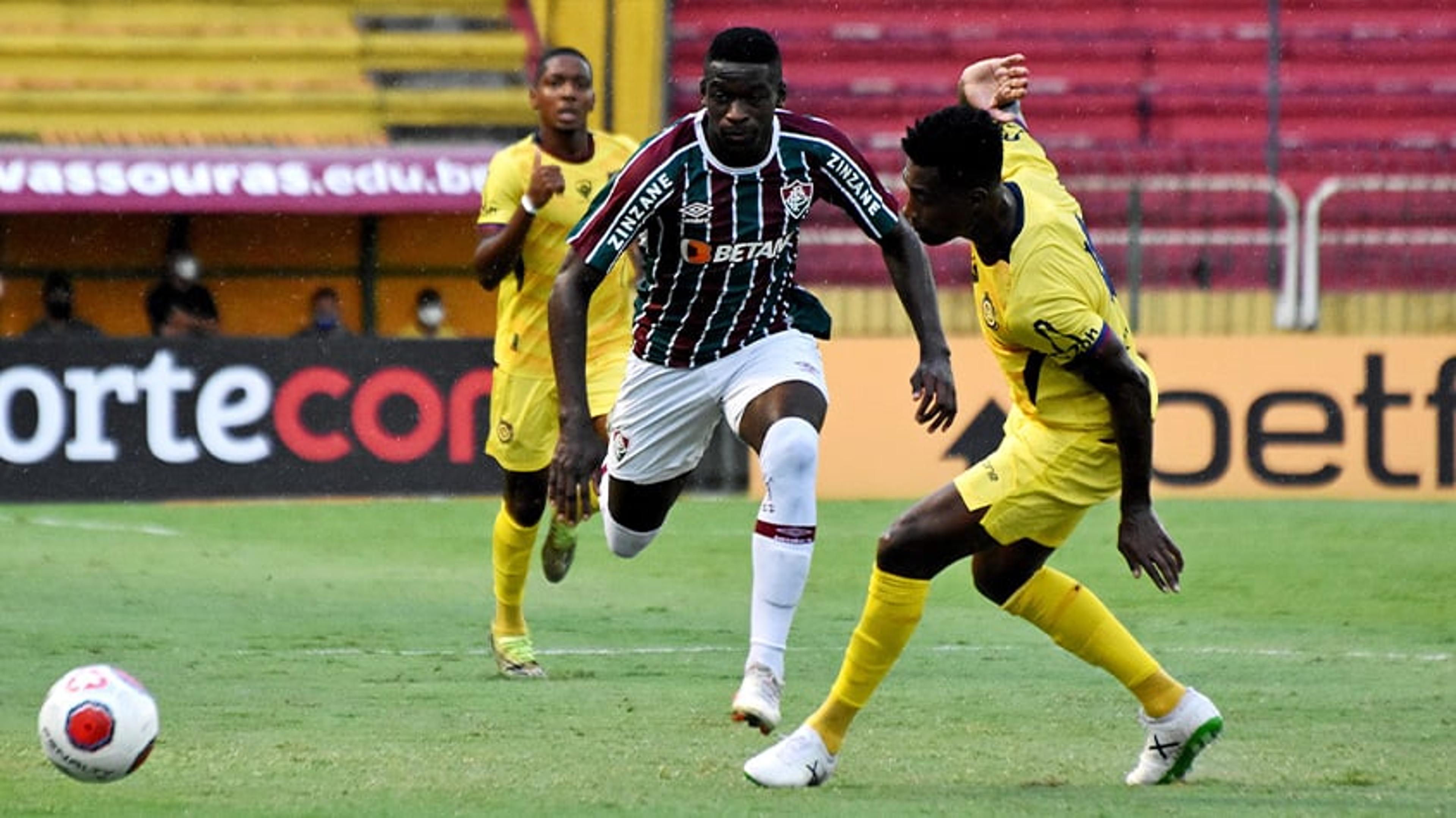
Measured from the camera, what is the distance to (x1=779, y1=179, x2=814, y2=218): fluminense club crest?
25.3 feet

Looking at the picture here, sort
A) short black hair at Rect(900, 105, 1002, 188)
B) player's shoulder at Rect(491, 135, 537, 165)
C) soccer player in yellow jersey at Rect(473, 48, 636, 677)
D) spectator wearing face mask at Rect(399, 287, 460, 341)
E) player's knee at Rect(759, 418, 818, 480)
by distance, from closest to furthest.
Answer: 1. short black hair at Rect(900, 105, 1002, 188)
2. player's knee at Rect(759, 418, 818, 480)
3. soccer player in yellow jersey at Rect(473, 48, 636, 677)
4. player's shoulder at Rect(491, 135, 537, 165)
5. spectator wearing face mask at Rect(399, 287, 460, 341)

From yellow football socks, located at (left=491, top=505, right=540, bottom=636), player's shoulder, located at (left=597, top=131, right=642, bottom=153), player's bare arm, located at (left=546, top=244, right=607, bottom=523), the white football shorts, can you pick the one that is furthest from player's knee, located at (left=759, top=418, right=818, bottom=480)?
player's shoulder, located at (left=597, top=131, right=642, bottom=153)

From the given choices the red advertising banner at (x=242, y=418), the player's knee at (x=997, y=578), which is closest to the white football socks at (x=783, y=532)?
the player's knee at (x=997, y=578)

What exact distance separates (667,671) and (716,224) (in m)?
2.35

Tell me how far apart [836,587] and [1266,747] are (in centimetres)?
536

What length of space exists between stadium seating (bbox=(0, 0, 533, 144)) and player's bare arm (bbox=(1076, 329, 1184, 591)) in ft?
51.1

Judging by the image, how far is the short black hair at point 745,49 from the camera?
7.21 m

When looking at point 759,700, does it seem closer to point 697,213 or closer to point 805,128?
point 697,213

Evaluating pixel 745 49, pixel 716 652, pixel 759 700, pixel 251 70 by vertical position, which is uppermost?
pixel 745 49

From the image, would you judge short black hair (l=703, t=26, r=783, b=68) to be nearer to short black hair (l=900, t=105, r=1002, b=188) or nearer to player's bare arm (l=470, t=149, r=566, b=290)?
short black hair (l=900, t=105, r=1002, b=188)

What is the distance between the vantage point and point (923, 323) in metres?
7.69

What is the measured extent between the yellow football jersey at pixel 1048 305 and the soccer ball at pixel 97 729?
2.39 metres

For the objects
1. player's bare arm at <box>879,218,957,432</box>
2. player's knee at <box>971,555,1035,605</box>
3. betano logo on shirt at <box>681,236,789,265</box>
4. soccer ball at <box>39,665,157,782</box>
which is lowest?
soccer ball at <box>39,665,157,782</box>

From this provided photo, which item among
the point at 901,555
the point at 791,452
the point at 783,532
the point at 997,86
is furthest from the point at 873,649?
the point at 997,86
